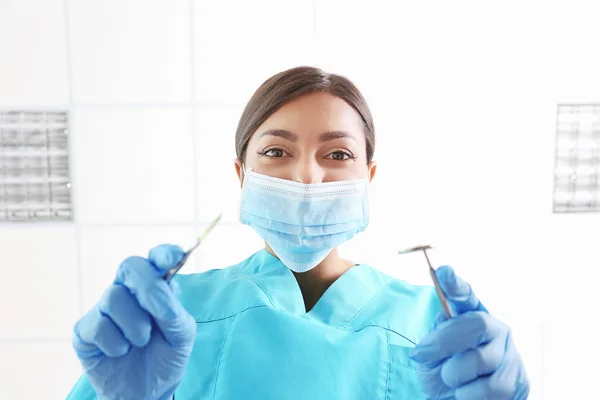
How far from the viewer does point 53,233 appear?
1745 mm

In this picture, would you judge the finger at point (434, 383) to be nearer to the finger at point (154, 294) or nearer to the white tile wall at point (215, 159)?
the finger at point (154, 294)

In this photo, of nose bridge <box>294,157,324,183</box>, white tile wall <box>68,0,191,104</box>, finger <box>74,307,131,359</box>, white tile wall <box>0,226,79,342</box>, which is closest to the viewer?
finger <box>74,307,131,359</box>

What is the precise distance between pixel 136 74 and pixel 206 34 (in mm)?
317

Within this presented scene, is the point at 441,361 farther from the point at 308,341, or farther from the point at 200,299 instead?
the point at 200,299

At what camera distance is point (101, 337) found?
75cm

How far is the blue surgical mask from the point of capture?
39.6 inches

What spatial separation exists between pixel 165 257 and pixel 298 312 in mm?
368


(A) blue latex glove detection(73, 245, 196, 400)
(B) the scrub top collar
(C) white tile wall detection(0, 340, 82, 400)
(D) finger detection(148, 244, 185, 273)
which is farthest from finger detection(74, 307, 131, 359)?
(C) white tile wall detection(0, 340, 82, 400)

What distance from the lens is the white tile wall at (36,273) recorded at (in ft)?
5.72

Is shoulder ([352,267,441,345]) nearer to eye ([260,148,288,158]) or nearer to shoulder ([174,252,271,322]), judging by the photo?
shoulder ([174,252,271,322])

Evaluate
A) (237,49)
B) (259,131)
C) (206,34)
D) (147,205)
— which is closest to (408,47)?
(237,49)

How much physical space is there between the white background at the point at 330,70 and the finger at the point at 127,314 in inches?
37.9

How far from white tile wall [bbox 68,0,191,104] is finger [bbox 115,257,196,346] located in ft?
3.40

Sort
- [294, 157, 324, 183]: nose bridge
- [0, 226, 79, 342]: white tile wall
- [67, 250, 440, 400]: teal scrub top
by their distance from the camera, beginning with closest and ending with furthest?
[67, 250, 440, 400]: teal scrub top
[294, 157, 324, 183]: nose bridge
[0, 226, 79, 342]: white tile wall
